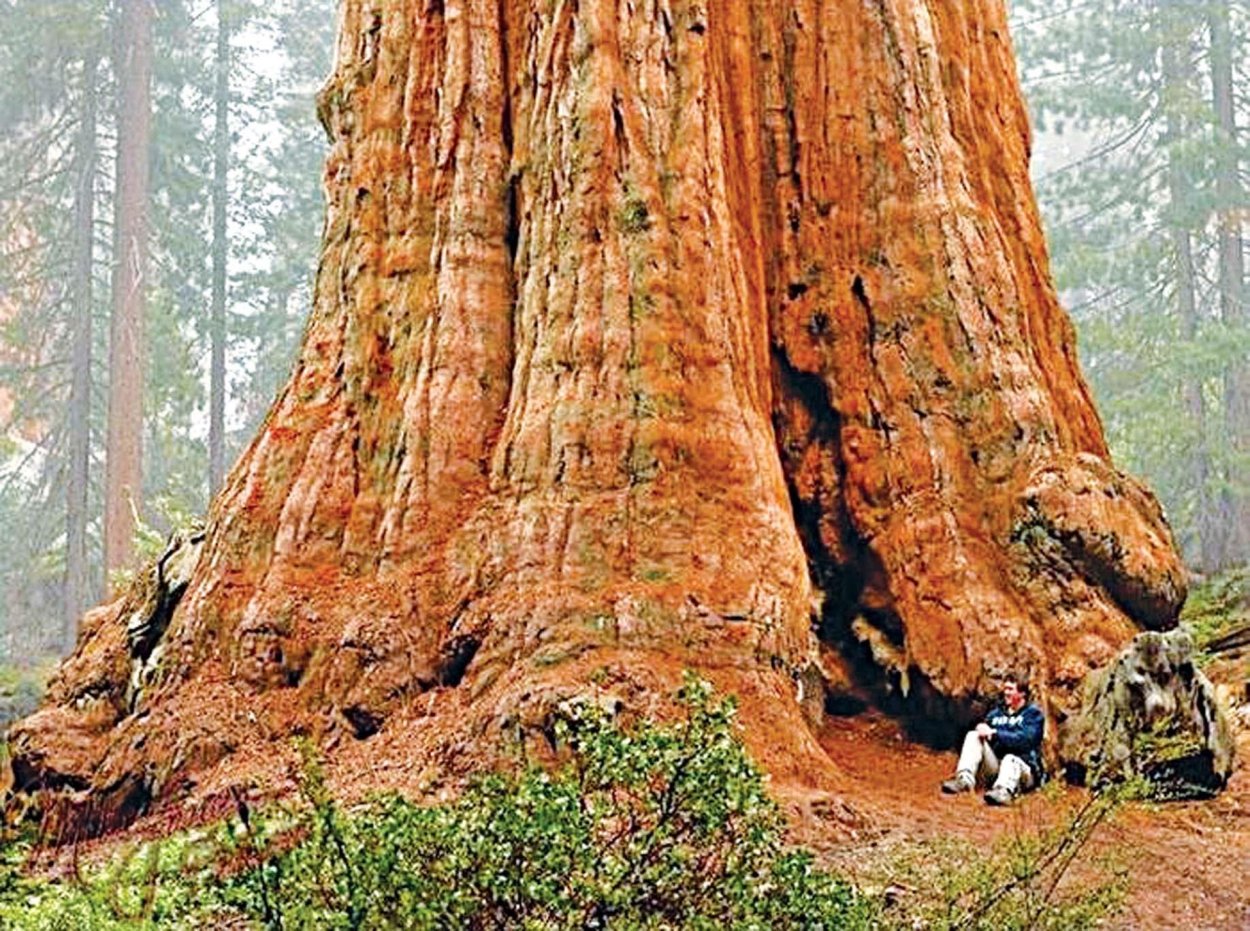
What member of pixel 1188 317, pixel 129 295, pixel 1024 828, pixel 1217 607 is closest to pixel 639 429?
pixel 1024 828

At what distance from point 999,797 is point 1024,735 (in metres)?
0.46

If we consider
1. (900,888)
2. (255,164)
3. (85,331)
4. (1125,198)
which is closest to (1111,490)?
(900,888)

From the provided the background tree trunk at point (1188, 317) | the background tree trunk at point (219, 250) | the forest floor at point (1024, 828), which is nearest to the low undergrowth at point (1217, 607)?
the background tree trunk at point (1188, 317)

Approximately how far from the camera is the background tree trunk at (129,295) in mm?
22531

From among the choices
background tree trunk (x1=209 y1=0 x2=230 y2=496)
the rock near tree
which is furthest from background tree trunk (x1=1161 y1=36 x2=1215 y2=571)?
background tree trunk (x1=209 y1=0 x2=230 y2=496)

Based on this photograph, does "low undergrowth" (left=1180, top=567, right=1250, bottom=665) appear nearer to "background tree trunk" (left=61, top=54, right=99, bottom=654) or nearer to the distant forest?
the distant forest

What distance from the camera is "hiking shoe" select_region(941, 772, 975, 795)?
28.4 ft

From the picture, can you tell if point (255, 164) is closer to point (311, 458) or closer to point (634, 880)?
point (311, 458)

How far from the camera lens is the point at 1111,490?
9750 millimetres

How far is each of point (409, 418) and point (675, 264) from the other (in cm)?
193

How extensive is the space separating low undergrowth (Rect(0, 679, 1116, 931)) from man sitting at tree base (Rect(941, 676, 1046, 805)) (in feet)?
12.9

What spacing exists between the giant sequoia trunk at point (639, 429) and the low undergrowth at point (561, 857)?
273 centimetres

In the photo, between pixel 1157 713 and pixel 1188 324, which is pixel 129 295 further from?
pixel 1157 713

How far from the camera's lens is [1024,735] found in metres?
8.66
